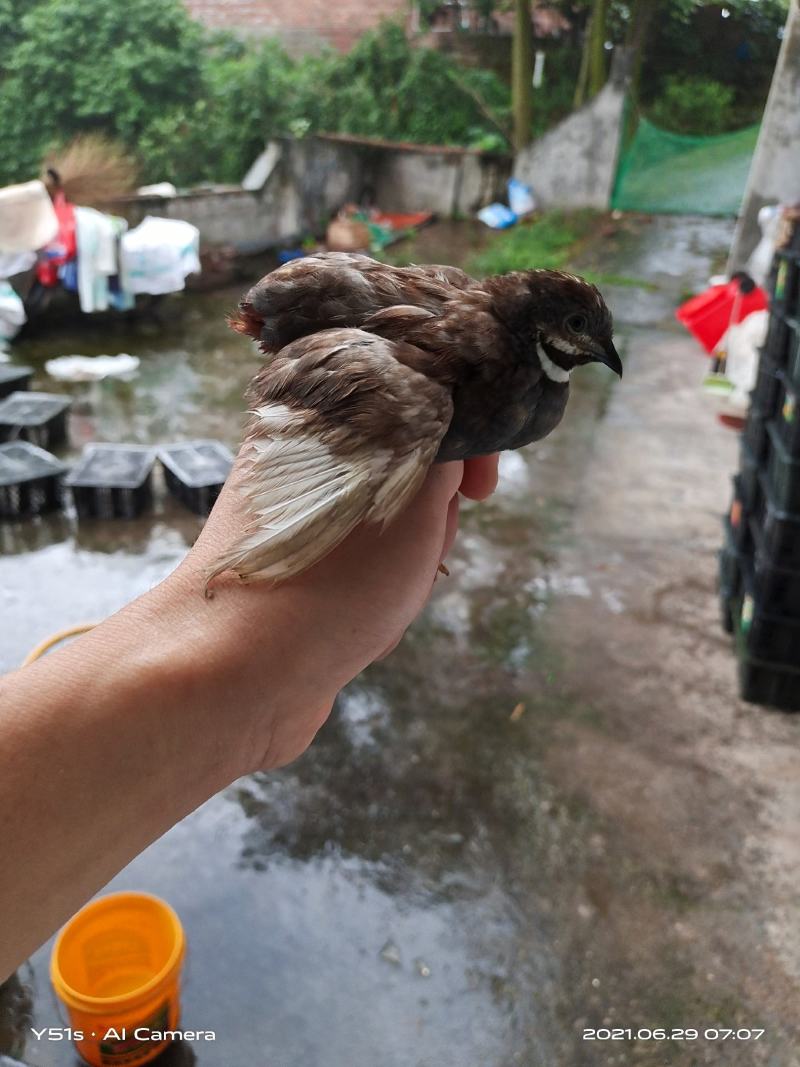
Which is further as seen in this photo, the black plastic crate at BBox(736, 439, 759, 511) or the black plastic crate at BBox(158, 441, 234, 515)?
the black plastic crate at BBox(158, 441, 234, 515)

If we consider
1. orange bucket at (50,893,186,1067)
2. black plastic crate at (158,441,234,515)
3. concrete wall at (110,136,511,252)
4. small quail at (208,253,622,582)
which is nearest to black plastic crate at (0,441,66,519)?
black plastic crate at (158,441,234,515)

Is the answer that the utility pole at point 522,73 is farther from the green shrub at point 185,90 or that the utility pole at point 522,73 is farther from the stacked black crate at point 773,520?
the stacked black crate at point 773,520

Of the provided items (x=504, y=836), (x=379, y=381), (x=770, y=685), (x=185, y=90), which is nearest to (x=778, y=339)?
(x=770, y=685)

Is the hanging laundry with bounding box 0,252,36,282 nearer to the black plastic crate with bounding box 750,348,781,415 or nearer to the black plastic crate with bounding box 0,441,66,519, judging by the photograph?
the black plastic crate with bounding box 0,441,66,519

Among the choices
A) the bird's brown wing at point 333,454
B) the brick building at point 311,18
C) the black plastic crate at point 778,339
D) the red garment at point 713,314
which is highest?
the brick building at point 311,18

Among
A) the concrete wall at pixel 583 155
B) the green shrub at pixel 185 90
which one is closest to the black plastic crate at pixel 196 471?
the green shrub at pixel 185 90

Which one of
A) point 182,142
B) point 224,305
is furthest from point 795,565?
point 182,142
